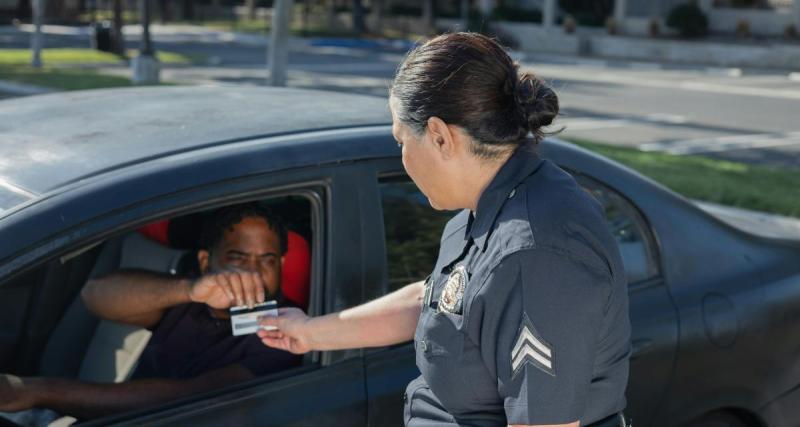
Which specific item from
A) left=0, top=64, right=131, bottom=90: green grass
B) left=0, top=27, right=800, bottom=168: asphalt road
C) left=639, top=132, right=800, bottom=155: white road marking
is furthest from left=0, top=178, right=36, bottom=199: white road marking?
left=0, top=64, right=131, bottom=90: green grass

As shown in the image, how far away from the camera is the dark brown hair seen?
1.84 m

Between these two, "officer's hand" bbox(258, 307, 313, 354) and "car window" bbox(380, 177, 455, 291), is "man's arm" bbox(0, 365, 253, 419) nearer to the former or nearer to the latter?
"officer's hand" bbox(258, 307, 313, 354)

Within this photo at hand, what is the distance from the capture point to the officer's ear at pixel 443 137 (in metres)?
1.86

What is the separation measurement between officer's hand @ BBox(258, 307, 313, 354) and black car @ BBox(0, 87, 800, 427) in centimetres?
9

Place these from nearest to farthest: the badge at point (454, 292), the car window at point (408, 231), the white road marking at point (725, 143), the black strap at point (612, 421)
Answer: the badge at point (454, 292)
the black strap at point (612, 421)
the car window at point (408, 231)
the white road marking at point (725, 143)

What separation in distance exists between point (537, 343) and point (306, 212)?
1353 millimetres

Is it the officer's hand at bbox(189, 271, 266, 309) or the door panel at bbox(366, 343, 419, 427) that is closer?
the door panel at bbox(366, 343, 419, 427)

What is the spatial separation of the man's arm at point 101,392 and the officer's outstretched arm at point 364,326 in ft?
0.96

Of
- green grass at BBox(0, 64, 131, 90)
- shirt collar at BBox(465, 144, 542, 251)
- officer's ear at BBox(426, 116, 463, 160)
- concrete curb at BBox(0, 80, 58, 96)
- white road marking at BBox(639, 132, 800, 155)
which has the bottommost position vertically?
white road marking at BBox(639, 132, 800, 155)

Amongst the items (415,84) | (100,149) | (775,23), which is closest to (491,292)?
(415,84)

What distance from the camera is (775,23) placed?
3241 centimetres

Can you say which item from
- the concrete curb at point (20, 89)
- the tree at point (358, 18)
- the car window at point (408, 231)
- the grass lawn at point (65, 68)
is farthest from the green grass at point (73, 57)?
the car window at point (408, 231)

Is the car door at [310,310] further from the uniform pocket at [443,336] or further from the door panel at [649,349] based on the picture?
the door panel at [649,349]

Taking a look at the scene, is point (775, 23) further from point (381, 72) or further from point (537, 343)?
point (537, 343)
